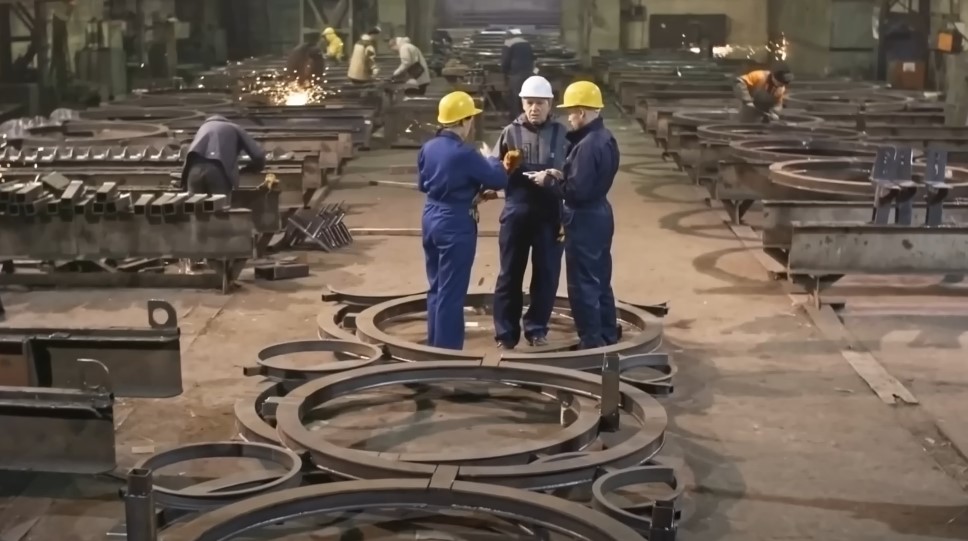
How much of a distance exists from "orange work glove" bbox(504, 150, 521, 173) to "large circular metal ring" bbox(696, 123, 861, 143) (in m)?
5.46

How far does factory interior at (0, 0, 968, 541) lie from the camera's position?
4.30m

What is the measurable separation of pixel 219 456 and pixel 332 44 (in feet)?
53.3

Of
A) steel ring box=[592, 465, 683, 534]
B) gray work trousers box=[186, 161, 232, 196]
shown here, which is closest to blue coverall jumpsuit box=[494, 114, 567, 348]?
steel ring box=[592, 465, 683, 534]

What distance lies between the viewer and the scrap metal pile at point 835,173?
24.0 ft

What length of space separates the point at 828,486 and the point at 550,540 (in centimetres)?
126

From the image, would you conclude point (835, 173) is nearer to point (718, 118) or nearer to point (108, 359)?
point (718, 118)

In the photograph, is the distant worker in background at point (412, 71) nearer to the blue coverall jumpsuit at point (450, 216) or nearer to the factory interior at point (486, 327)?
the factory interior at point (486, 327)

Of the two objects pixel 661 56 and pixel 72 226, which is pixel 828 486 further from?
pixel 661 56

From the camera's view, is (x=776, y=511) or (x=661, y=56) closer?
(x=776, y=511)

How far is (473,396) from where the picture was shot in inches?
230

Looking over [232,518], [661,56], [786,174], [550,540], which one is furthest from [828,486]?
[661,56]

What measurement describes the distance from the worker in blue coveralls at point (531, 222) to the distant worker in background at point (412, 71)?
10647mm

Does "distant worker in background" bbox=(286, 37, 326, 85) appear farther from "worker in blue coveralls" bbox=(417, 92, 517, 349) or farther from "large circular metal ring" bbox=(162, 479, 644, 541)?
"large circular metal ring" bbox=(162, 479, 644, 541)

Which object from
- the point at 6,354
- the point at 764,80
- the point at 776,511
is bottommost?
the point at 776,511
